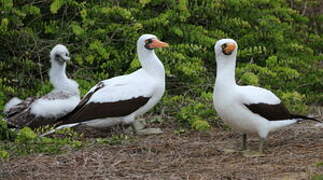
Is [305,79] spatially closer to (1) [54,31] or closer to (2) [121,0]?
(2) [121,0]

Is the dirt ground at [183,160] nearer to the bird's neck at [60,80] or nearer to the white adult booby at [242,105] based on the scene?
the white adult booby at [242,105]

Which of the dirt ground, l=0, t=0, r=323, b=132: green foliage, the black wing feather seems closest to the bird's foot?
the dirt ground

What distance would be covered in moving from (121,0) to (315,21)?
4432 mm

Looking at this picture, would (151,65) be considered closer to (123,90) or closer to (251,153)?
(123,90)

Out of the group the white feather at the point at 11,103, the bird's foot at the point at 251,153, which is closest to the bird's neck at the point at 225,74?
the bird's foot at the point at 251,153

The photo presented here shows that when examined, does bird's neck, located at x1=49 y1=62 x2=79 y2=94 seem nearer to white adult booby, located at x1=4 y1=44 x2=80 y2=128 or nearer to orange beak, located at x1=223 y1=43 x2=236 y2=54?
white adult booby, located at x1=4 y1=44 x2=80 y2=128

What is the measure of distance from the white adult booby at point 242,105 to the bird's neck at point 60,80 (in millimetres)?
2396

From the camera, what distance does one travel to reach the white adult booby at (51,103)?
29.5ft

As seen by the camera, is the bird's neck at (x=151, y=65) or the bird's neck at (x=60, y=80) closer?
the bird's neck at (x=151, y=65)

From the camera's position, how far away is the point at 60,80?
9523mm

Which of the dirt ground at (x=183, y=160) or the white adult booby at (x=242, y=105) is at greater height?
the white adult booby at (x=242, y=105)

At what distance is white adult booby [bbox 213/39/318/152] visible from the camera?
7422mm

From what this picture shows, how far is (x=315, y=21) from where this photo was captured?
45.9ft

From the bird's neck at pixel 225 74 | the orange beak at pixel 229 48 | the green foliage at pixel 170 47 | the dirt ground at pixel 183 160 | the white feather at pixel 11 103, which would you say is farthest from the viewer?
the green foliage at pixel 170 47
